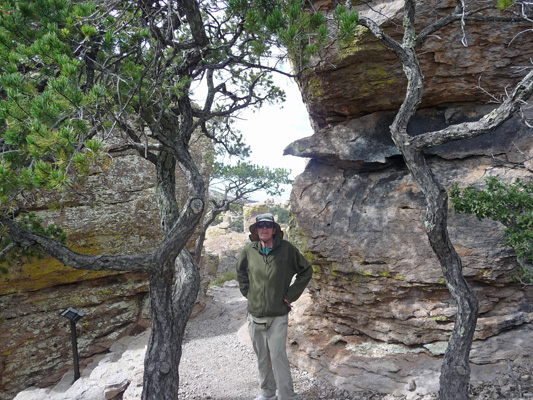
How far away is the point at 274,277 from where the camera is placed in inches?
190

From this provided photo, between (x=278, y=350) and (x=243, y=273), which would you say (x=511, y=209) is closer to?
(x=278, y=350)

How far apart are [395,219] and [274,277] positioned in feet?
10.0

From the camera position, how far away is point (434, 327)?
19.5ft

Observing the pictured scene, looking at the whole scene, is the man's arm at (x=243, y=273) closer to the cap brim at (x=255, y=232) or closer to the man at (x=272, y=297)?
the man at (x=272, y=297)

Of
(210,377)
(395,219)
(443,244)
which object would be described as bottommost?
(210,377)

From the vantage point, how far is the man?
4.82m

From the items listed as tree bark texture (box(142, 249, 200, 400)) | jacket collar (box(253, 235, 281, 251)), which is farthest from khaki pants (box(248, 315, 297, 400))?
tree bark texture (box(142, 249, 200, 400))

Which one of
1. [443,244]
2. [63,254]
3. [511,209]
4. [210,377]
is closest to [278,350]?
[443,244]

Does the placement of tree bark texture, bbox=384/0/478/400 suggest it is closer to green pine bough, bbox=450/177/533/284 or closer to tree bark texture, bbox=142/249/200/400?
green pine bough, bbox=450/177/533/284

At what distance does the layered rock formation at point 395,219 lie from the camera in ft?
19.0

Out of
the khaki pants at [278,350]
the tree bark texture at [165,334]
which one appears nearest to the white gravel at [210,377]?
the khaki pants at [278,350]

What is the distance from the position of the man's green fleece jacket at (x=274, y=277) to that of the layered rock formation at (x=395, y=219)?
2.18 meters

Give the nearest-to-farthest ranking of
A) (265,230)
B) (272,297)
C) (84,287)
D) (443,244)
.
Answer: (443,244)
(272,297)
(265,230)
(84,287)

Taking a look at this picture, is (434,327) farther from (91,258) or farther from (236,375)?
(91,258)
